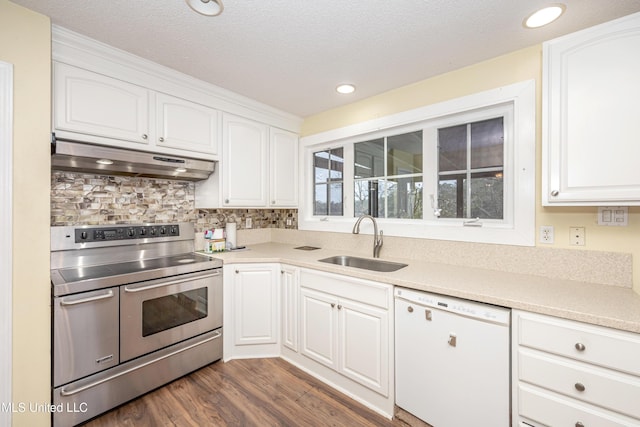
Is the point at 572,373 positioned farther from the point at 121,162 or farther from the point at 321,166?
the point at 121,162

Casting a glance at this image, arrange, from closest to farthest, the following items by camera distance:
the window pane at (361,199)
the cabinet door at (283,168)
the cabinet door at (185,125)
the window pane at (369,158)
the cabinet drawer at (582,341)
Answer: the cabinet drawer at (582,341) < the cabinet door at (185,125) < the window pane at (369,158) < the window pane at (361,199) < the cabinet door at (283,168)

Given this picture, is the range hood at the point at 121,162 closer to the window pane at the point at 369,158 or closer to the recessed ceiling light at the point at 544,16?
the window pane at the point at 369,158

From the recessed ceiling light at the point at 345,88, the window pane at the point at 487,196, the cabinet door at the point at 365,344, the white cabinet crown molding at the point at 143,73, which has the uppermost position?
the recessed ceiling light at the point at 345,88

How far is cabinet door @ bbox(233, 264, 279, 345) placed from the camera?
7.48ft

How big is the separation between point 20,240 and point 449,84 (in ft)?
9.14

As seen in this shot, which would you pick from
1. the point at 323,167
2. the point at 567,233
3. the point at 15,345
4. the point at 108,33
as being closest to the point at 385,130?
the point at 323,167

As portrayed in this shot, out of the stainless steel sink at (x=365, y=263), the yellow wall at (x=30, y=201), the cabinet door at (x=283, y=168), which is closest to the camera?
the yellow wall at (x=30, y=201)

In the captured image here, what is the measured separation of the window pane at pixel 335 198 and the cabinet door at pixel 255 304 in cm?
94

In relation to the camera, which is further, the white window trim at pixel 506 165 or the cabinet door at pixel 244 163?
the cabinet door at pixel 244 163

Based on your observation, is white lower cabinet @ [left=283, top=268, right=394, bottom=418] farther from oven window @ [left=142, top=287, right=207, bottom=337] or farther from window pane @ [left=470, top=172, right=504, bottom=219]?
window pane @ [left=470, top=172, right=504, bottom=219]

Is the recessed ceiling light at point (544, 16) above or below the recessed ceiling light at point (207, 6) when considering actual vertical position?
below

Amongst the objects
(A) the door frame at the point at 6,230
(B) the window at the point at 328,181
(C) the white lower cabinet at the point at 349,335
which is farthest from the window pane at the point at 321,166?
(A) the door frame at the point at 6,230

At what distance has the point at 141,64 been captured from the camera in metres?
1.88

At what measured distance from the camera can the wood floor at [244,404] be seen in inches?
64.7
